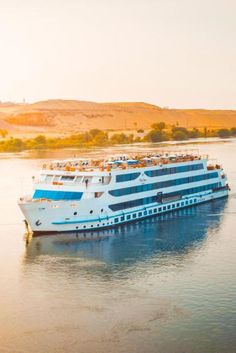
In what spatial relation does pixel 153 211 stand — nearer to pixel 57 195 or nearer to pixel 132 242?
pixel 132 242

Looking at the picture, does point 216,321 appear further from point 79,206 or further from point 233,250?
point 79,206

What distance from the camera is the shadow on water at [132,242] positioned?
97.5ft

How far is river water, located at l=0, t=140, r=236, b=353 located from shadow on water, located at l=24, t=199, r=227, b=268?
53 millimetres

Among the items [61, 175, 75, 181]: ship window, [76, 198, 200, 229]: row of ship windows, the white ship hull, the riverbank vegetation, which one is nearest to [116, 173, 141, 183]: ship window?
the white ship hull

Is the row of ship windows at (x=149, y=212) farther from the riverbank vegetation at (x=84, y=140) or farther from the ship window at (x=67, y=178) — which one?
the riverbank vegetation at (x=84, y=140)

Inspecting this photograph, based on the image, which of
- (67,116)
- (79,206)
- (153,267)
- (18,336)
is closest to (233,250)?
(153,267)

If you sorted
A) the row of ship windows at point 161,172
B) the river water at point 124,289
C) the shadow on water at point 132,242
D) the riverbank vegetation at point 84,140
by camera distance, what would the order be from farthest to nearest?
the riverbank vegetation at point 84,140, the row of ship windows at point 161,172, the shadow on water at point 132,242, the river water at point 124,289

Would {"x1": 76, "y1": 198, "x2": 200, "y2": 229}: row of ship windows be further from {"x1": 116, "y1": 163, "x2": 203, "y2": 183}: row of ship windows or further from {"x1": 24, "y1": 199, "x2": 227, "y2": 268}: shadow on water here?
{"x1": 116, "y1": 163, "x2": 203, "y2": 183}: row of ship windows

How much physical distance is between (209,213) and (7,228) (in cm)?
1298

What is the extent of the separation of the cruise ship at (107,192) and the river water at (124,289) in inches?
34.4

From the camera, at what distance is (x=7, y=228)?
36438mm

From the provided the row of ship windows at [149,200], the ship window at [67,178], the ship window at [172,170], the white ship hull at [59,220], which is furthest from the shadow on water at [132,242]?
the ship window at [67,178]

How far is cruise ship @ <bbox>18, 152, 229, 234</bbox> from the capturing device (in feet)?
109

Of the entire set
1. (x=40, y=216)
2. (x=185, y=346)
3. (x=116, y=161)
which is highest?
(x=116, y=161)
